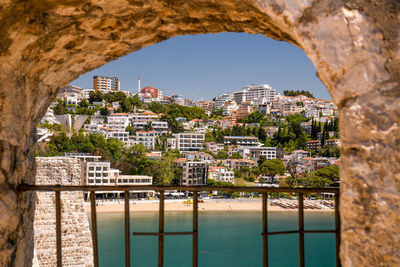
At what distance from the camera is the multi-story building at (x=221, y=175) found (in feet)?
91.5

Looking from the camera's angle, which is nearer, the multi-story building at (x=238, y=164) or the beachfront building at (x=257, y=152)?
the multi-story building at (x=238, y=164)

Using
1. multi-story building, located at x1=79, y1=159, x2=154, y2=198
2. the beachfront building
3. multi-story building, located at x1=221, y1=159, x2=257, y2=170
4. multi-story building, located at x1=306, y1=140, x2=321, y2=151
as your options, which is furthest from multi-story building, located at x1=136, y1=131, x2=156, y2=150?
multi-story building, located at x1=306, y1=140, x2=321, y2=151

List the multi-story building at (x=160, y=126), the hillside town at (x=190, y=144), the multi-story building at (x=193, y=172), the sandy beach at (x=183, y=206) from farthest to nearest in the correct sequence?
the multi-story building at (x=160, y=126), the multi-story building at (x=193, y=172), the hillside town at (x=190, y=144), the sandy beach at (x=183, y=206)

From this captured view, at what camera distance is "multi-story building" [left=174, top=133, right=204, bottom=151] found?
3638cm

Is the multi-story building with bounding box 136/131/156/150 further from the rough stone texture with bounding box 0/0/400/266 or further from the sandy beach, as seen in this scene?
the rough stone texture with bounding box 0/0/400/266

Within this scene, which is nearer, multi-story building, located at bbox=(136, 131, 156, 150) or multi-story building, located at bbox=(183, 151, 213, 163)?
multi-story building, located at bbox=(183, 151, 213, 163)

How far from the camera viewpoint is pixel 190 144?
120 feet

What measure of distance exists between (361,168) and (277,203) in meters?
24.6

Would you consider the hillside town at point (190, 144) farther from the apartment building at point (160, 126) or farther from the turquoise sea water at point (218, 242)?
the turquoise sea water at point (218, 242)

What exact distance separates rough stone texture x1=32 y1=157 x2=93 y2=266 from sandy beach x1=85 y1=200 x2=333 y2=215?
15.6 metres

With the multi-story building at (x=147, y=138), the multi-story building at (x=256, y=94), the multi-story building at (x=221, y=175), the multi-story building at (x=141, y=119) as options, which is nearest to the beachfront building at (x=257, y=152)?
the multi-story building at (x=221, y=175)

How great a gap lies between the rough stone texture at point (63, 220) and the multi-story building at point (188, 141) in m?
30.8

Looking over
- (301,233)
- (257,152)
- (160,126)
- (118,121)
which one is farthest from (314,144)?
(301,233)

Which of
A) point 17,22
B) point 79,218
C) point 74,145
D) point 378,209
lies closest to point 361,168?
point 378,209
